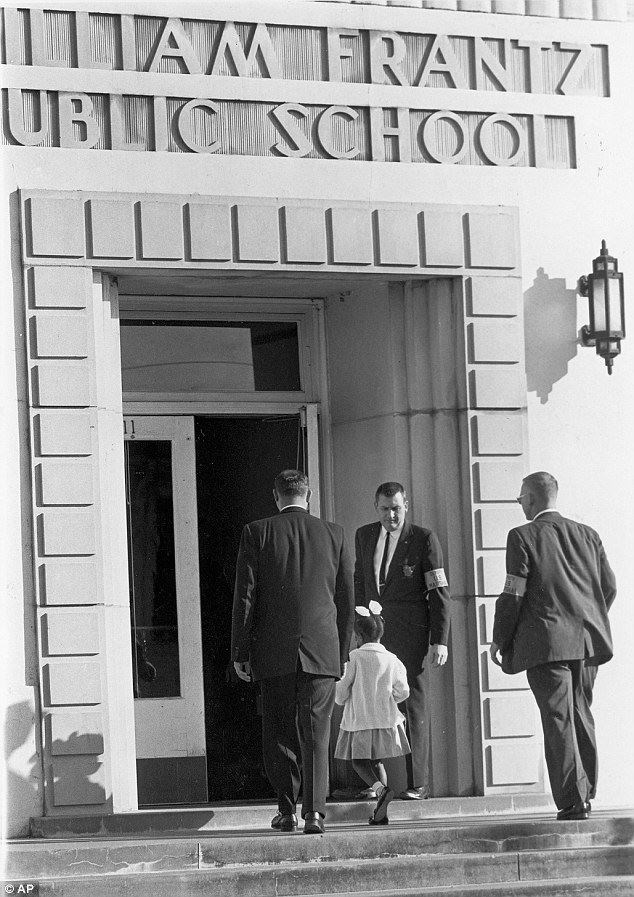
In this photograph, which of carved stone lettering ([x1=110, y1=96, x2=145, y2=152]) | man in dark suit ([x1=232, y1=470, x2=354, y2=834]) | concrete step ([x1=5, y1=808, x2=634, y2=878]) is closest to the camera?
concrete step ([x1=5, y1=808, x2=634, y2=878])

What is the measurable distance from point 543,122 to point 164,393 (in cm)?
290

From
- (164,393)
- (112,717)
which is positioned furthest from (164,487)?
(112,717)

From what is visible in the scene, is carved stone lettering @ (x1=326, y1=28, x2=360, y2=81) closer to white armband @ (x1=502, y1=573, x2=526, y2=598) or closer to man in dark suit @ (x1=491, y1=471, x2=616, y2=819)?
man in dark suit @ (x1=491, y1=471, x2=616, y2=819)

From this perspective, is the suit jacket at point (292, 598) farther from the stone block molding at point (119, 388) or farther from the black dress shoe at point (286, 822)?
the stone block molding at point (119, 388)

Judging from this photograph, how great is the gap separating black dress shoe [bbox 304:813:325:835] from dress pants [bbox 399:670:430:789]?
1219 mm

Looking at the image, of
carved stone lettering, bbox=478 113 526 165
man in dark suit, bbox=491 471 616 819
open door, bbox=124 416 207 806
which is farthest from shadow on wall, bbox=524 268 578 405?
open door, bbox=124 416 207 806

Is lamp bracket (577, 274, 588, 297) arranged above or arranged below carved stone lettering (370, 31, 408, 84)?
below

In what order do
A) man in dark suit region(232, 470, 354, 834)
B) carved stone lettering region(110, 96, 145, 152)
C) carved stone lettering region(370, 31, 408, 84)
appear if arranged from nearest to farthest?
man in dark suit region(232, 470, 354, 834) → carved stone lettering region(110, 96, 145, 152) → carved stone lettering region(370, 31, 408, 84)

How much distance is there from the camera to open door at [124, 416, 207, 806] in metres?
11.1

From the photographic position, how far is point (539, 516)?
9367mm

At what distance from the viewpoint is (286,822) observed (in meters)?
9.06

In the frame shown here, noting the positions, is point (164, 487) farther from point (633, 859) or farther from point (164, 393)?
point (633, 859)

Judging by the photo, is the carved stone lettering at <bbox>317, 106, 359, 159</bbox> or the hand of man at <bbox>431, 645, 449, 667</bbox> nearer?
the hand of man at <bbox>431, 645, 449, 667</bbox>

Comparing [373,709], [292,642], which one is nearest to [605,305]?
[373,709]
